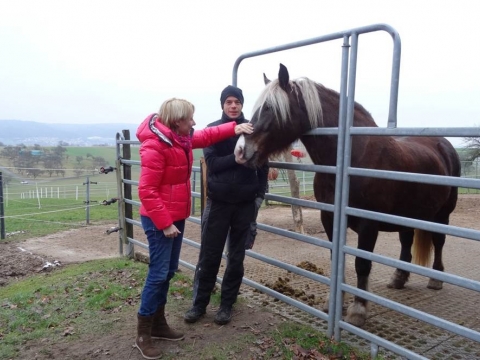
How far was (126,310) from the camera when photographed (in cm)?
384

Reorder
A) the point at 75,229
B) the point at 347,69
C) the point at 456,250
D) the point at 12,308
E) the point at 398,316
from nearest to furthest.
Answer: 1. the point at 347,69
2. the point at 398,316
3. the point at 12,308
4. the point at 456,250
5. the point at 75,229

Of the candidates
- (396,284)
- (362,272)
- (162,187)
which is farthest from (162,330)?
(396,284)

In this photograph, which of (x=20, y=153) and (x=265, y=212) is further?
(x=20, y=153)

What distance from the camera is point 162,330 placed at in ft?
10.5

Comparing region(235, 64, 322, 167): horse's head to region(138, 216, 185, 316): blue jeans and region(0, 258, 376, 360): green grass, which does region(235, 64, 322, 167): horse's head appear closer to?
region(138, 216, 185, 316): blue jeans

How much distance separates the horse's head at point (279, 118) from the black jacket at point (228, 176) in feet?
0.71

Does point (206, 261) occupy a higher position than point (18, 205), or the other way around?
point (206, 261)

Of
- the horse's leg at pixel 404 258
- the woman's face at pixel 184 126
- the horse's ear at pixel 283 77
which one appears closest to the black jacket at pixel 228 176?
the woman's face at pixel 184 126

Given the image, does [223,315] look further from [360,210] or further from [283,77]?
[283,77]

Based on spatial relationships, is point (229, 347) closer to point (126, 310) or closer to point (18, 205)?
point (126, 310)

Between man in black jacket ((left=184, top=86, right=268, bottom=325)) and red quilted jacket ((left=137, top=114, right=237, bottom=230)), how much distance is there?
28 cm

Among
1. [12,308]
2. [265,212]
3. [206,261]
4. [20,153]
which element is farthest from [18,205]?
[206,261]

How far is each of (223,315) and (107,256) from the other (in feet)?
13.4

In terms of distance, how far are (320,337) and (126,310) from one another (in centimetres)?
185
